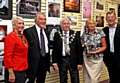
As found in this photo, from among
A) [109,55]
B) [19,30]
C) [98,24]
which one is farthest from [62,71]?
[98,24]

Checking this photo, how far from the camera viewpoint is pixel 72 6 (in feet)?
20.3

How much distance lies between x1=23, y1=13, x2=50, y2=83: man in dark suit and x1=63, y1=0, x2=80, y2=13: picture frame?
1779 mm

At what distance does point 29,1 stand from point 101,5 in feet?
10.3

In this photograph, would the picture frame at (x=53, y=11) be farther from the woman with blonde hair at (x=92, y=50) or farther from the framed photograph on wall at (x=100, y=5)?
the framed photograph on wall at (x=100, y=5)

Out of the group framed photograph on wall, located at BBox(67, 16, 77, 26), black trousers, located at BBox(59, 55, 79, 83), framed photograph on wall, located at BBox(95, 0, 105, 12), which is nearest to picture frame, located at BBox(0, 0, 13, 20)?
black trousers, located at BBox(59, 55, 79, 83)

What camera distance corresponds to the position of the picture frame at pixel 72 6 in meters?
5.97

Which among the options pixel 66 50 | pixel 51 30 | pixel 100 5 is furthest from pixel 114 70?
pixel 100 5

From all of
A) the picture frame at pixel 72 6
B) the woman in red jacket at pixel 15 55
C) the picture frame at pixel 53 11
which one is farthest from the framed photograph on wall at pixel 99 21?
the woman in red jacket at pixel 15 55

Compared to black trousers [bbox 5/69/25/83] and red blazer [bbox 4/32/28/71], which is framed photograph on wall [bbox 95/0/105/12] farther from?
black trousers [bbox 5/69/25/83]

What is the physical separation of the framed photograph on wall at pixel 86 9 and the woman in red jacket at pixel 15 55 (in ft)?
10.7

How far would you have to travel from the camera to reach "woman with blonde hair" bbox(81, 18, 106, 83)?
5.05m

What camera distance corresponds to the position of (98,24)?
720 centimetres

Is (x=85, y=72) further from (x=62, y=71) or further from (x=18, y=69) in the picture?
(x=18, y=69)

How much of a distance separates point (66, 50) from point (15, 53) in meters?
1.33
